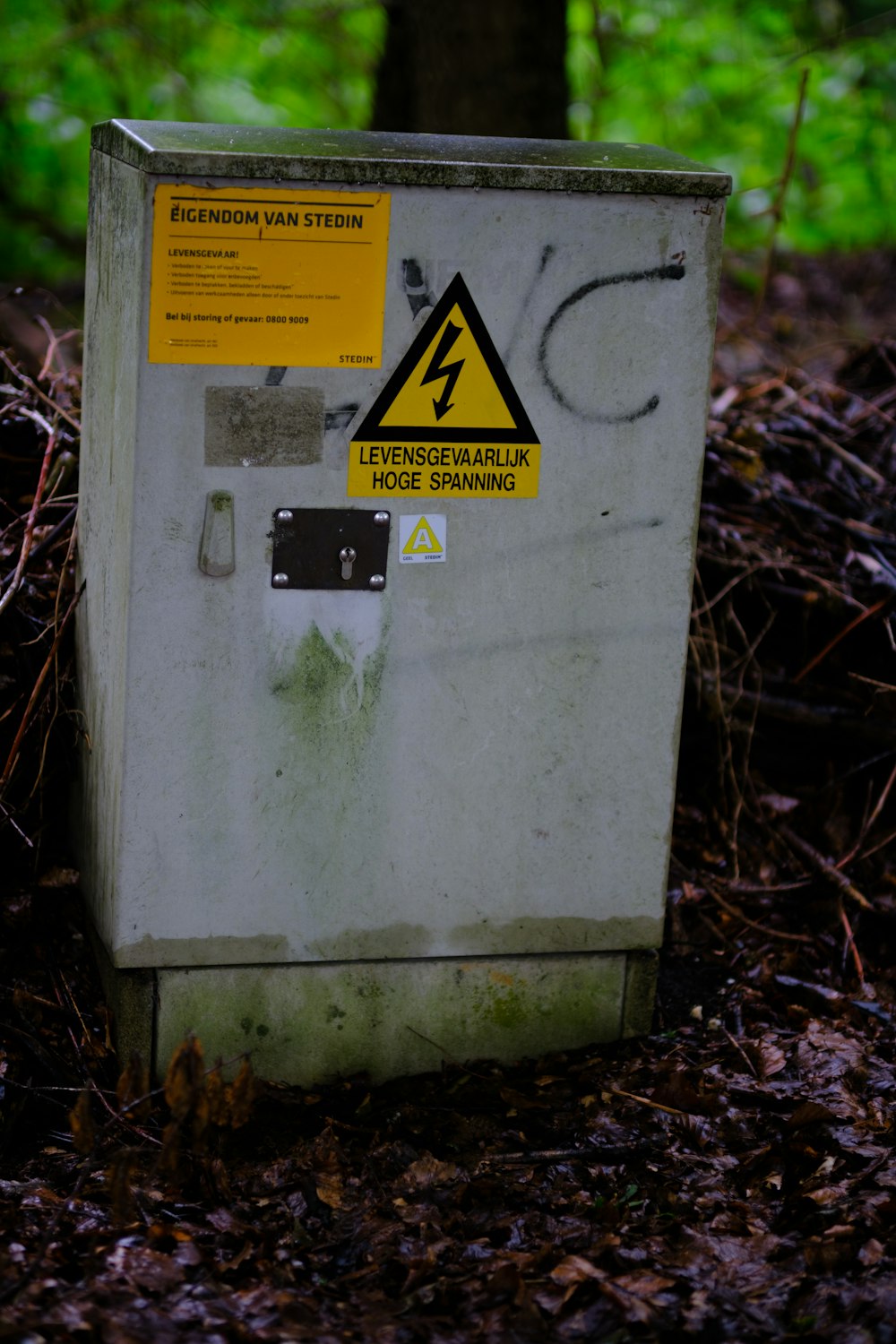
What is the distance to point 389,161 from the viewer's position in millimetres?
2529

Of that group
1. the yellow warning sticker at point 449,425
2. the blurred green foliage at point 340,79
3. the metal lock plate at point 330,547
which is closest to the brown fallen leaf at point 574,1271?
the metal lock plate at point 330,547

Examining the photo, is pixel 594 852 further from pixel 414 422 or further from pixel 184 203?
pixel 184 203

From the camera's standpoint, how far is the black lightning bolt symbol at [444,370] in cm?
264

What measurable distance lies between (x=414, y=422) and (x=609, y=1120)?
1.63 meters

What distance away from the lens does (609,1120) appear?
292 centimetres

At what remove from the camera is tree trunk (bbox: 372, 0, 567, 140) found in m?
5.18

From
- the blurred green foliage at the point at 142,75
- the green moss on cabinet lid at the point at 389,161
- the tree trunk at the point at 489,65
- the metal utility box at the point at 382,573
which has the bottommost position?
the metal utility box at the point at 382,573

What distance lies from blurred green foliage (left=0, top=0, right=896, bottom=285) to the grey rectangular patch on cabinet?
4.61 metres

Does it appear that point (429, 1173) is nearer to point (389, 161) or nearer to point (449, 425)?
point (449, 425)

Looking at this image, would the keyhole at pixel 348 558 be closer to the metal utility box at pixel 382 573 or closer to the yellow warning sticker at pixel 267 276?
the metal utility box at pixel 382 573

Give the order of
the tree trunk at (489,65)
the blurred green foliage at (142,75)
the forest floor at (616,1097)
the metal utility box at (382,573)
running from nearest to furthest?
the forest floor at (616,1097) → the metal utility box at (382,573) → the tree trunk at (489,65) → the blurred green foliage at (142,75)

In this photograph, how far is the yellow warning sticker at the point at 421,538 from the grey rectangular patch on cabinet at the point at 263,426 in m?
0.24

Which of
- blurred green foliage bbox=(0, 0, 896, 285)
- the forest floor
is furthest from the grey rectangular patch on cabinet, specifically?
blurred green foliage bbox=(0, 0, 896, 285)

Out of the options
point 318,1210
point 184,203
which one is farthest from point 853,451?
point 318,1210
